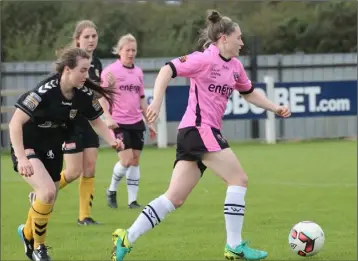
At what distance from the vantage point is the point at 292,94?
71.3 ft

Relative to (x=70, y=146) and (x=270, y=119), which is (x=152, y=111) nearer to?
(x=70, y=146)

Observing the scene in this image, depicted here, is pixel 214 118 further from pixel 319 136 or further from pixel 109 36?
pixel 109 36

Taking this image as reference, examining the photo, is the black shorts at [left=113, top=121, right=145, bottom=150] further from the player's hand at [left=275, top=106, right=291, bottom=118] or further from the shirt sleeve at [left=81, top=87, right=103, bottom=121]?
the player's hand at [left=275, top=106, right=291, bottom=118]

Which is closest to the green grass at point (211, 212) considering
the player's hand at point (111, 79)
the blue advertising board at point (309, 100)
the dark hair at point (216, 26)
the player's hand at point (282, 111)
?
the player's hand at point (282, 111)

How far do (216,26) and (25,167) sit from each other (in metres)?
1.98

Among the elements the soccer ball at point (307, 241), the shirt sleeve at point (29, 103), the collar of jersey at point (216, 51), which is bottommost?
the soccer ball at point (307, 241)

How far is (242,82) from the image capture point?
25.7 ft

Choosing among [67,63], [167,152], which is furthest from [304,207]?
[167,152]

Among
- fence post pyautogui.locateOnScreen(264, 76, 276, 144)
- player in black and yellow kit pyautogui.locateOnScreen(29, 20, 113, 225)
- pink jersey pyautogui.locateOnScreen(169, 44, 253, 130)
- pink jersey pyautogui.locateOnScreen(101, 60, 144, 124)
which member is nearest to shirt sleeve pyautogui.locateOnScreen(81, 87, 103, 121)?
pink jersey pyautogui.locateOnScreen(169, 44, 253, 130)

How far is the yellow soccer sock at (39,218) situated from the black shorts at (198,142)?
48.0 inches

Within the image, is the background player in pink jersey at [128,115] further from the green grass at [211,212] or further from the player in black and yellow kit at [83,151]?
the player in black and yellow kit at [83,151]

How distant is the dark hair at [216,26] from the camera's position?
24.6ft

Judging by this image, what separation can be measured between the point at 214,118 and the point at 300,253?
137 centimetres

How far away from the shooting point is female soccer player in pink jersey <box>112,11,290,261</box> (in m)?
7.24
